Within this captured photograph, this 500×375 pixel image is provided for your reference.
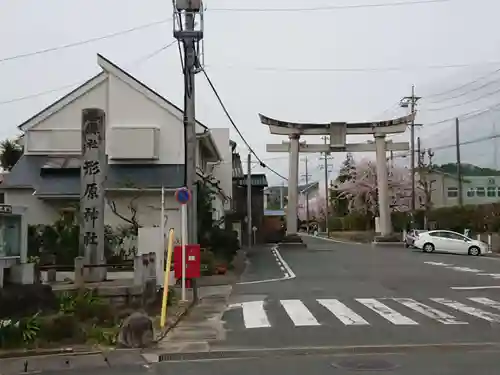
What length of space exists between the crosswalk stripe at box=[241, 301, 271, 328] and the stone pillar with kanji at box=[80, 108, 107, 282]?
5708 mm

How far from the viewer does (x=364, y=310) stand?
49.9 feet

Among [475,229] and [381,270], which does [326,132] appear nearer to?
[475,229]

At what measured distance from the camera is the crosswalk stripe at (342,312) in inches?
528

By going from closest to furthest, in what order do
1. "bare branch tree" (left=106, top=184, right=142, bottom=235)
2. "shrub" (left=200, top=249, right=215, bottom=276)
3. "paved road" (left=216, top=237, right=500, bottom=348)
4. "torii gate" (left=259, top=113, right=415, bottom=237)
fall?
"paved road" (left=216, top=237, right=500, bottom=348), "shrub" (left=200, top=249, right=215, bottom=276), "bare branch tree" (left=106, top=184, right=142, bottom=235), "torii gate" (left=259, top=113, right=415, bottom=237)

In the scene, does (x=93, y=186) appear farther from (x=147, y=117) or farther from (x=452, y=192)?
(x=452, y=192)

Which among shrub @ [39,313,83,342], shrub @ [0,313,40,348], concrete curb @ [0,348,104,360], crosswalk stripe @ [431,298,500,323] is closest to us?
concrete curb @ [0,348,104,360]

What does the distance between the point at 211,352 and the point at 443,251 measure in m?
36.2

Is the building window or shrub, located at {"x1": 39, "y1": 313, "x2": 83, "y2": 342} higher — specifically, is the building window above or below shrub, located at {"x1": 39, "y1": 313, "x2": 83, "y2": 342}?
above

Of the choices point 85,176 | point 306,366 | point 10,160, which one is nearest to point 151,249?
point 85,176

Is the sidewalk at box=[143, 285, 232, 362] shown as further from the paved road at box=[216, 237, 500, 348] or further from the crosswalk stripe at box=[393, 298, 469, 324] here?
the crosswalk stripe at box=[393, 298, 469, 324]

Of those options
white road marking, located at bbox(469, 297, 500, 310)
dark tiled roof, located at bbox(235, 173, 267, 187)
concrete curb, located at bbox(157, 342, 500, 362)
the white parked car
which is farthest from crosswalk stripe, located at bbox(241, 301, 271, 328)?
dark tiled roof, located at bbox(235, 173, 267, 187)

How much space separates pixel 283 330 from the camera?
40.7 feet

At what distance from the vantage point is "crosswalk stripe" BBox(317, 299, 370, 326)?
44.0ft

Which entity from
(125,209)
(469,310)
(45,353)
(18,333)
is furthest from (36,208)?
(45,353)
